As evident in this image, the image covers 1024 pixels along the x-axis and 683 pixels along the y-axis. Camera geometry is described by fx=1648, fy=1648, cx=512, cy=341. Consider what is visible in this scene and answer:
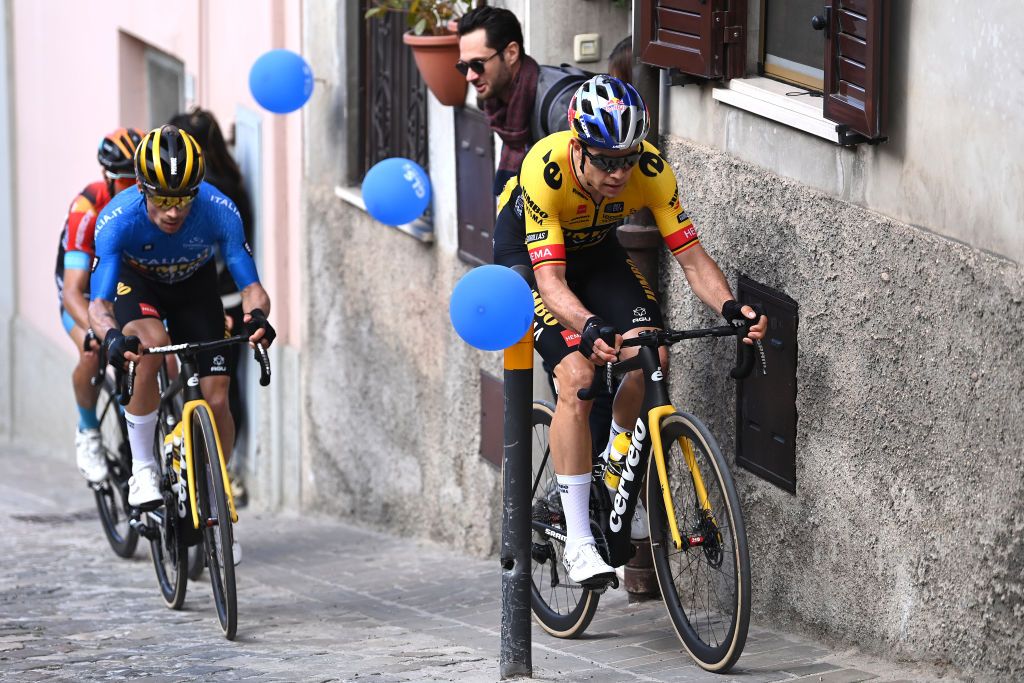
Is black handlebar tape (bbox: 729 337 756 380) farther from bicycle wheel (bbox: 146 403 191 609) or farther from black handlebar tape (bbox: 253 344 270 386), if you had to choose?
bicycle wheel (bbox: 146 403 191 609)

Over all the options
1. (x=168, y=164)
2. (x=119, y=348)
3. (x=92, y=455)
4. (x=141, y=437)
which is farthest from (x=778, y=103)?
(x=92, y=455)

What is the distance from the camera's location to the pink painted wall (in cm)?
1043

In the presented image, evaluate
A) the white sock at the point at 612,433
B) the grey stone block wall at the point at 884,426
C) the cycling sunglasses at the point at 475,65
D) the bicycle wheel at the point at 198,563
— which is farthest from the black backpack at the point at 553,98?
the bicycle wheel at the point at 198,563

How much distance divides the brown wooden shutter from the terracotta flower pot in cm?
163

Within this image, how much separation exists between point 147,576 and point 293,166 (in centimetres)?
309

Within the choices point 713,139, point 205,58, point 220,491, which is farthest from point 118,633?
point 205,58

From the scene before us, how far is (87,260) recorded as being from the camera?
8.01 m

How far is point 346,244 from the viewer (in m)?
9.77

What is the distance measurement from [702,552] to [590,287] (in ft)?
3.30

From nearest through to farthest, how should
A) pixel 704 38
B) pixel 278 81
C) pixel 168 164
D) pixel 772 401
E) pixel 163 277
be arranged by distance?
pixel 772 401 → pixel 704 38 → pixel 168 164 → pixel 163 277 → pixel 278 81

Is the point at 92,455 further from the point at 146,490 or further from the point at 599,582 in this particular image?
the point at 599,582

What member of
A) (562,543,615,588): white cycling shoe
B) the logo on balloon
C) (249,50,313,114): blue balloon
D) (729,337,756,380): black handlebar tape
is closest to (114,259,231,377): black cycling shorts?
the logo on balloon

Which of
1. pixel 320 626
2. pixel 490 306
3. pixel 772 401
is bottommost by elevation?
pixel 320 626

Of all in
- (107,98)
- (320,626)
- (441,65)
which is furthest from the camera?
(107,98)
